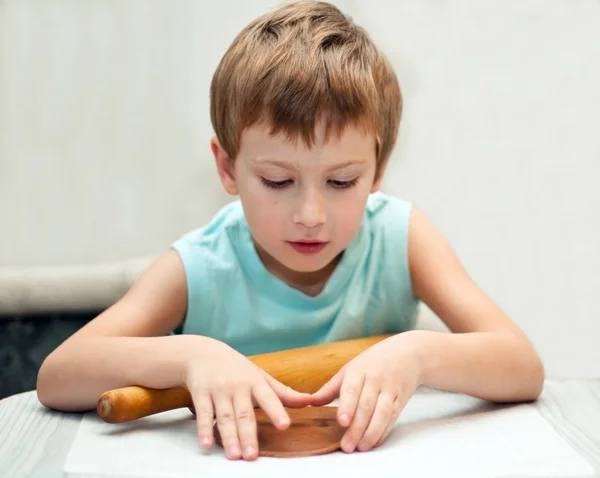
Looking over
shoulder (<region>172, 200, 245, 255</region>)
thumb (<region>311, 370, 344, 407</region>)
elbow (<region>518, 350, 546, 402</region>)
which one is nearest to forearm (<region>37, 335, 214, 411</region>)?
thumb (<region>311, 370, 344, 407</region>)

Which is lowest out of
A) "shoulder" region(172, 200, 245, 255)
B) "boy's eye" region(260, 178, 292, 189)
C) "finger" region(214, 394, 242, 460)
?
"finger" region(214, 394, 242, 460)

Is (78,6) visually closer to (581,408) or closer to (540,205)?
(540,205)

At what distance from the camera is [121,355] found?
91 centimetres

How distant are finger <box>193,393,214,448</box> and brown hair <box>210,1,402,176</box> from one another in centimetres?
29

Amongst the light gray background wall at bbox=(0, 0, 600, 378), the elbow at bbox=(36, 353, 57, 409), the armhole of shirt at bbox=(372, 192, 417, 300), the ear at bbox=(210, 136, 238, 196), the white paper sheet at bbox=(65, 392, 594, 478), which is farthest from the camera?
the light gray background wall at bbox=(0, 0, 600, 378)

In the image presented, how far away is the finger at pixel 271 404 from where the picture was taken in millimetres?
750

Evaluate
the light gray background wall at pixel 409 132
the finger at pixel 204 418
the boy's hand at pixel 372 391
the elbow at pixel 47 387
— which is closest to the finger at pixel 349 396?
the boy's hand at pixel 372 391

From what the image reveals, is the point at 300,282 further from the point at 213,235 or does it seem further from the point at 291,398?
the point at 291,398

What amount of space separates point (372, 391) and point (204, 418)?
0.16m

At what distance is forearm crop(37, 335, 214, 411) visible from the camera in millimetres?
866

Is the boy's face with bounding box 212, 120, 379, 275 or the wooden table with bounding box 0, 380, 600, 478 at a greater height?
the boy's face with bounding box 212, 120, 379, 275

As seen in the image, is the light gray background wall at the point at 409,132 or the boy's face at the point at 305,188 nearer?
the boy's face at the point at 305,188

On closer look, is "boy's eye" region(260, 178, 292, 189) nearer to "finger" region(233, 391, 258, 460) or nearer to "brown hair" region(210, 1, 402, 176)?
"brown hair" region(210, 1, 402, 176)

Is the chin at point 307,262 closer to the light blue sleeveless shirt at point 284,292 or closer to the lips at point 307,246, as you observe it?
the lips at point 307,246
